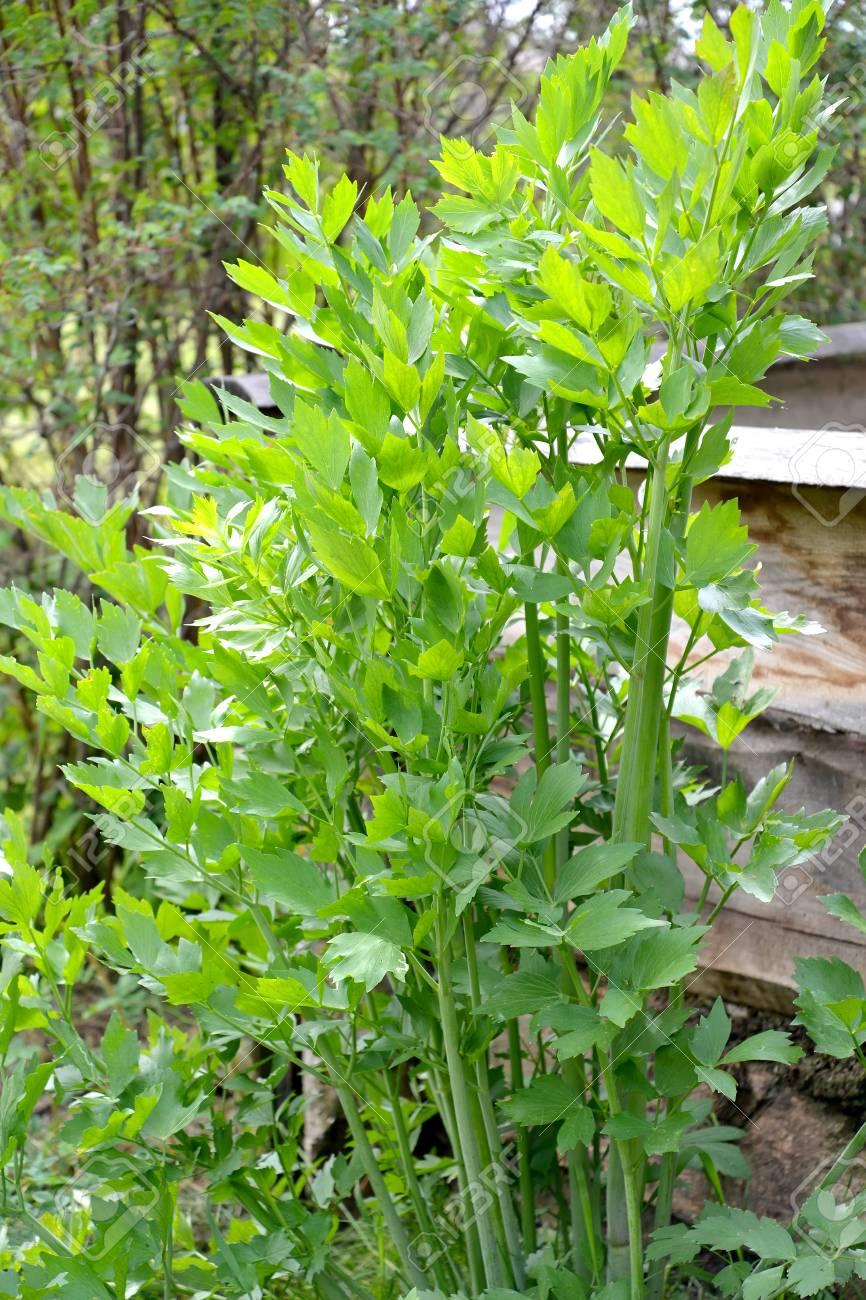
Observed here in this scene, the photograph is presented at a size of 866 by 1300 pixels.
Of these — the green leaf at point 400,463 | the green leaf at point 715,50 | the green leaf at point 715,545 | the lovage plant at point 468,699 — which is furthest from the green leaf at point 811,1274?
the green leaf at point 715,50

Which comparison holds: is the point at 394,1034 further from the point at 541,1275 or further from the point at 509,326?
the point at 509,326

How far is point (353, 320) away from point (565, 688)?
1.10 ft

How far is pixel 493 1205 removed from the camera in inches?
40.4

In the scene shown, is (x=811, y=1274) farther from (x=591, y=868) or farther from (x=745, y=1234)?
(x=591, y=868)

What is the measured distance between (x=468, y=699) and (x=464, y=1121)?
1.07ft

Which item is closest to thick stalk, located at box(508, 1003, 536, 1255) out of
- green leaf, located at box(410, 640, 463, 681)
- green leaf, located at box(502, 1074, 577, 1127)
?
green leaf, located at box(502, 1074, 577, 1127)

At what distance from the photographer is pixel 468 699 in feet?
3.01

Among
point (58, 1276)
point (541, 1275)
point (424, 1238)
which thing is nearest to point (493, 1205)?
point (541, 1275)

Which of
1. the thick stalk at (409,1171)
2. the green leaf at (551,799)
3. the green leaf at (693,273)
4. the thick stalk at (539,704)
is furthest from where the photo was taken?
the thick stalk at (409,1171)

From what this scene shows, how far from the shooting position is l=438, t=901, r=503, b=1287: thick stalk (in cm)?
89

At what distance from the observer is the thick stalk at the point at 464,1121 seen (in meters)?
0.89

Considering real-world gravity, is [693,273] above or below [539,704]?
above

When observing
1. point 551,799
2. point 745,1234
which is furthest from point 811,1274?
point 551,799

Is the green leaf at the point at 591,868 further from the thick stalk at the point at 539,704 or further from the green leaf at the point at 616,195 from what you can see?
the green leaf at the point at 616,195
